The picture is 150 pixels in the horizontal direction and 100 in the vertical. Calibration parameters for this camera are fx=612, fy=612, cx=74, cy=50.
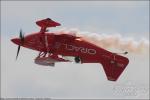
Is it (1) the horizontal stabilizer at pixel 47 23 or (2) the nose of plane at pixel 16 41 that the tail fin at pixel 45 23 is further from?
(2) the nose of plane at pixel 16 41

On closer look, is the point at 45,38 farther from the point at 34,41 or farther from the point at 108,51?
the point at 108,51

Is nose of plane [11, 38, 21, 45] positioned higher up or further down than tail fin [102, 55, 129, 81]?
higher up

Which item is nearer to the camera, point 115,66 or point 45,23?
point 115,66

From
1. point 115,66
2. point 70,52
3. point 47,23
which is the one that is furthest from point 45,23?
point 115,66

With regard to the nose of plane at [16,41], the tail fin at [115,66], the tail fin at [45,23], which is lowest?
Result: the tail fin at [115,66]

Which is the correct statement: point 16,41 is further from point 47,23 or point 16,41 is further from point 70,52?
point 70,52

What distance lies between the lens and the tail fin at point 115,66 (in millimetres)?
57000

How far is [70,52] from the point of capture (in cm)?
5694

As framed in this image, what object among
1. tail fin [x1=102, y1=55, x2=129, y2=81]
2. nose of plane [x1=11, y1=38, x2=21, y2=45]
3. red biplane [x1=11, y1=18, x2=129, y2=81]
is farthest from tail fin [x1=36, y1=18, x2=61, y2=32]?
tail fin [x1=102, y1=55, x2=129, y2=81]

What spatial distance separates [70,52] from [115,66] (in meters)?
4.43

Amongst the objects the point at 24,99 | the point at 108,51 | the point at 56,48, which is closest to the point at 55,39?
the point at 56,48

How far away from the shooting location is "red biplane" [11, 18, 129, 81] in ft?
186

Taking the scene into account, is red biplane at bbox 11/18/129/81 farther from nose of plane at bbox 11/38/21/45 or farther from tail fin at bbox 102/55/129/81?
nose of plane at bbox 11/38/21/45

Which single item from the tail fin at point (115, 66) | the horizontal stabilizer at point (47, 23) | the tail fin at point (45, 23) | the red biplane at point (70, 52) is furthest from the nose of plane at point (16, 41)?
the tail fin at point (115, 66)
